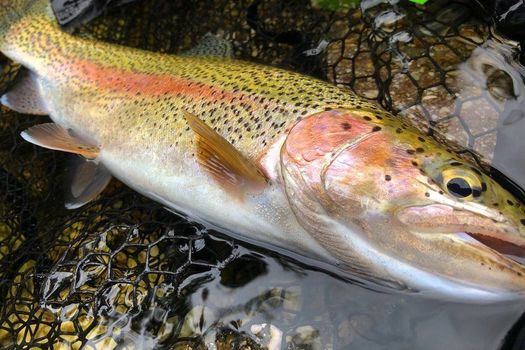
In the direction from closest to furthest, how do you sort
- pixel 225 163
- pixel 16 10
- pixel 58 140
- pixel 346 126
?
pixel 346 126, pixel 225 163, pixel 58 140, pixel 16 10

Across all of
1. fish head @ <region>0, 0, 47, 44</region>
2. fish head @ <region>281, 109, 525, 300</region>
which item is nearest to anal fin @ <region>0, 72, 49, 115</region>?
fish head @ <region>0, 0, 47, 44</region>

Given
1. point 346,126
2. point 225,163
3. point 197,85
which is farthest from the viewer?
point 197,85

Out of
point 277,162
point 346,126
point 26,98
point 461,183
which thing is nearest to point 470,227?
point 461,183

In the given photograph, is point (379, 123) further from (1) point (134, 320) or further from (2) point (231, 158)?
(1) point (134, 320)

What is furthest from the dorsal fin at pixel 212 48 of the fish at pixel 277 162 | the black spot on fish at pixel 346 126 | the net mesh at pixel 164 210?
the black spot on fish at pixel 346 126

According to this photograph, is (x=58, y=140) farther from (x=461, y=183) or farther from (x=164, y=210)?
(x=461, y=183)

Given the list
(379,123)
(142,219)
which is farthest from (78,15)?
(379,123)

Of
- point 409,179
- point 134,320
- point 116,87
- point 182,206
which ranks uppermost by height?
point 409,179
